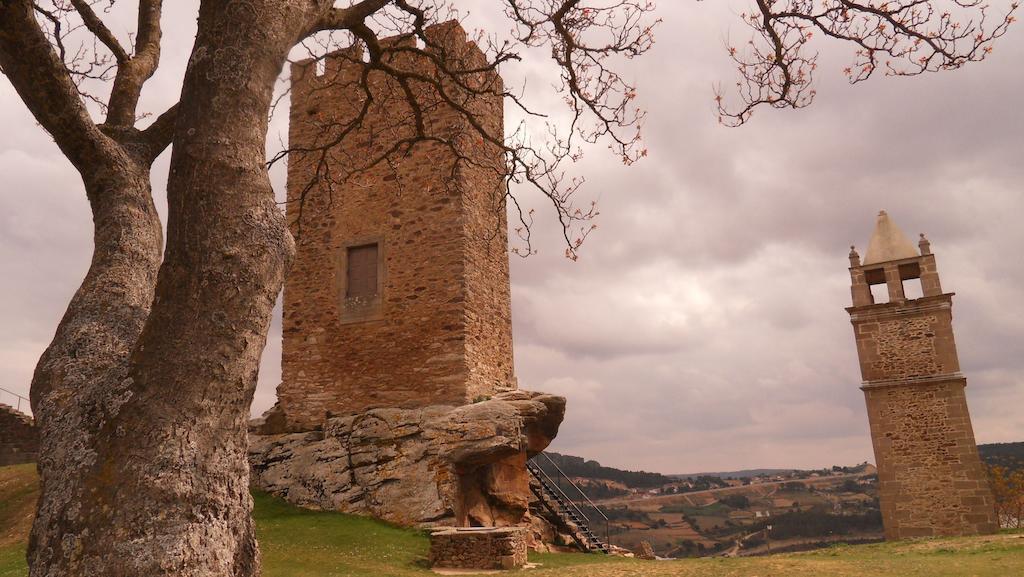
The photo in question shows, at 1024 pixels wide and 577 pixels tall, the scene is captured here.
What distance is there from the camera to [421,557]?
997 cm

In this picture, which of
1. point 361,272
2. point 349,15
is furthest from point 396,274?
point 349,15

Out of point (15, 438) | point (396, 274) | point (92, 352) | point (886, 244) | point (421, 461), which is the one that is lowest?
point (421, 461)

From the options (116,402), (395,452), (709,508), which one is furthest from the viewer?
(709,508)

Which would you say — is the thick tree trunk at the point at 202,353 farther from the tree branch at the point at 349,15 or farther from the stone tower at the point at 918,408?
the stone tower at the point at 918,408

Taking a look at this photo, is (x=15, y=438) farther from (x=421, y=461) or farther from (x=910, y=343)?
(x=910, y=343)

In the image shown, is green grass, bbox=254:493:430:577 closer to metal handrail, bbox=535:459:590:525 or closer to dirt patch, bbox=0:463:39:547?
dirt patch, bbox=0:463:39:547

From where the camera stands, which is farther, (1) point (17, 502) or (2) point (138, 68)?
(1) point (17, 502)

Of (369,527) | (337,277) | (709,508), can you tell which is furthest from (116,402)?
(709,508)

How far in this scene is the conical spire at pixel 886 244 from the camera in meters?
21.9

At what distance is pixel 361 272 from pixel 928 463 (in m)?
16.5

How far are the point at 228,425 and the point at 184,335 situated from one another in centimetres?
45

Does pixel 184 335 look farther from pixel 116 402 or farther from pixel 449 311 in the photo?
pixel 449 311

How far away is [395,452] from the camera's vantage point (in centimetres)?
1227

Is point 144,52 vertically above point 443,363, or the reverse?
point 144,52
